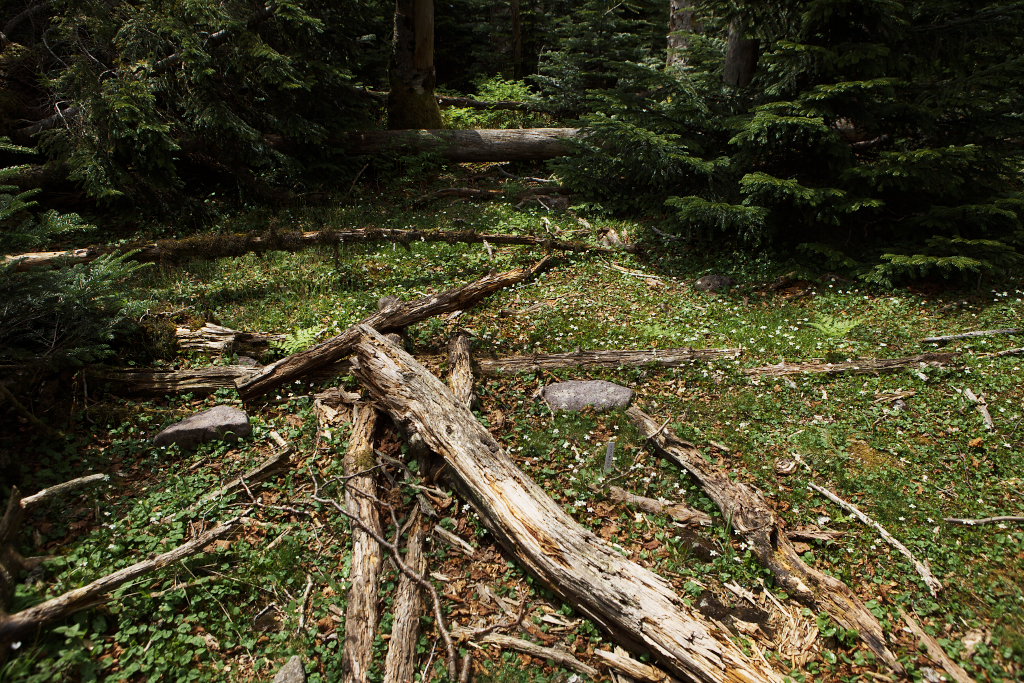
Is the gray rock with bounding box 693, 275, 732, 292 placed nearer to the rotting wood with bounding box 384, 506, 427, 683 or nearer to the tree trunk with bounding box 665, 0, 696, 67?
the rotting wood with bounding box 384, 506, 427, 683

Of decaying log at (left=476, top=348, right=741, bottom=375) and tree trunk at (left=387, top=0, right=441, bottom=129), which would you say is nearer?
decaying log at (left=476, top=348, right=741, bottom=375)

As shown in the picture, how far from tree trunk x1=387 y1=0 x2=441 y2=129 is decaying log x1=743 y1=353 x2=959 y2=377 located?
1249 centimetres

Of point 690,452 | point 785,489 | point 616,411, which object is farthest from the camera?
point 616,411

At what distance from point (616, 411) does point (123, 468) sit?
5.54 m

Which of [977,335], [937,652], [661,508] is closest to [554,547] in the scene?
[661,508]

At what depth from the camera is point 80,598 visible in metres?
4.06

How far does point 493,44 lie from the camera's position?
2359 centimetres

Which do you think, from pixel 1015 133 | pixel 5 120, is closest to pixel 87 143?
pixel 5 120

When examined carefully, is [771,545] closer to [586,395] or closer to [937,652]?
[937,652]

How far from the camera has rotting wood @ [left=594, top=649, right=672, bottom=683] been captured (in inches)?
156

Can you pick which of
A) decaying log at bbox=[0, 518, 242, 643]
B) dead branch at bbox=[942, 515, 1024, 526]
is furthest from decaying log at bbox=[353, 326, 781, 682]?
dead branch at bbox=[942, 515, 1024, 526]

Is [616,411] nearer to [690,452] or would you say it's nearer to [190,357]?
[690,452]

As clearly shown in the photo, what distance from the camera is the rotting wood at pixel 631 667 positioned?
3951mm

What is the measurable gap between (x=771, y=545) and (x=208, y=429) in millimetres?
5981
